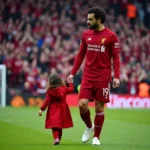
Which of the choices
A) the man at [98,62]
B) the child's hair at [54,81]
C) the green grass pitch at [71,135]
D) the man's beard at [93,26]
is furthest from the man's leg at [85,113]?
the man's beard at [93,26]

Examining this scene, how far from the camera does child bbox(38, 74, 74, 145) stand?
1317 cm

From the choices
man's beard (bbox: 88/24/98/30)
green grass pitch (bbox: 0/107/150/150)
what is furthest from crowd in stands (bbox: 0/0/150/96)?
man's beard (bbox: 88/24/98/30)

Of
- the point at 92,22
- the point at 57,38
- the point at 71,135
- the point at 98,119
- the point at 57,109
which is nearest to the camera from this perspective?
the point at 92,22

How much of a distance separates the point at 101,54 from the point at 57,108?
1.29 metres

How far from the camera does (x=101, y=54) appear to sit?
13.0 meters

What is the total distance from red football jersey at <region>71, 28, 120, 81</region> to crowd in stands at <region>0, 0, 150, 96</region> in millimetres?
16205

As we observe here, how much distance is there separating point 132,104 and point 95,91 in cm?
1740

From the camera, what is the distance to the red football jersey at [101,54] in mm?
12953

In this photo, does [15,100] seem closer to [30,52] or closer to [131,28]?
[30,52]

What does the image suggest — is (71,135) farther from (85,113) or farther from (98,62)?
(98,62)

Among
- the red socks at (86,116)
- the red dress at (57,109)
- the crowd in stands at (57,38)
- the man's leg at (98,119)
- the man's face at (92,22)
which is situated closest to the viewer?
the man's face at (92,22)

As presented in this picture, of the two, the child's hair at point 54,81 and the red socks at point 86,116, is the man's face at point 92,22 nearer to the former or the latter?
the child's hair at point 54,81

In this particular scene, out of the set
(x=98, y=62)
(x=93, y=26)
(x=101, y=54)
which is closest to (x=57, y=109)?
(x=98, y=62)

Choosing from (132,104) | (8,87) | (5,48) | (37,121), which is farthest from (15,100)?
(37,121)
